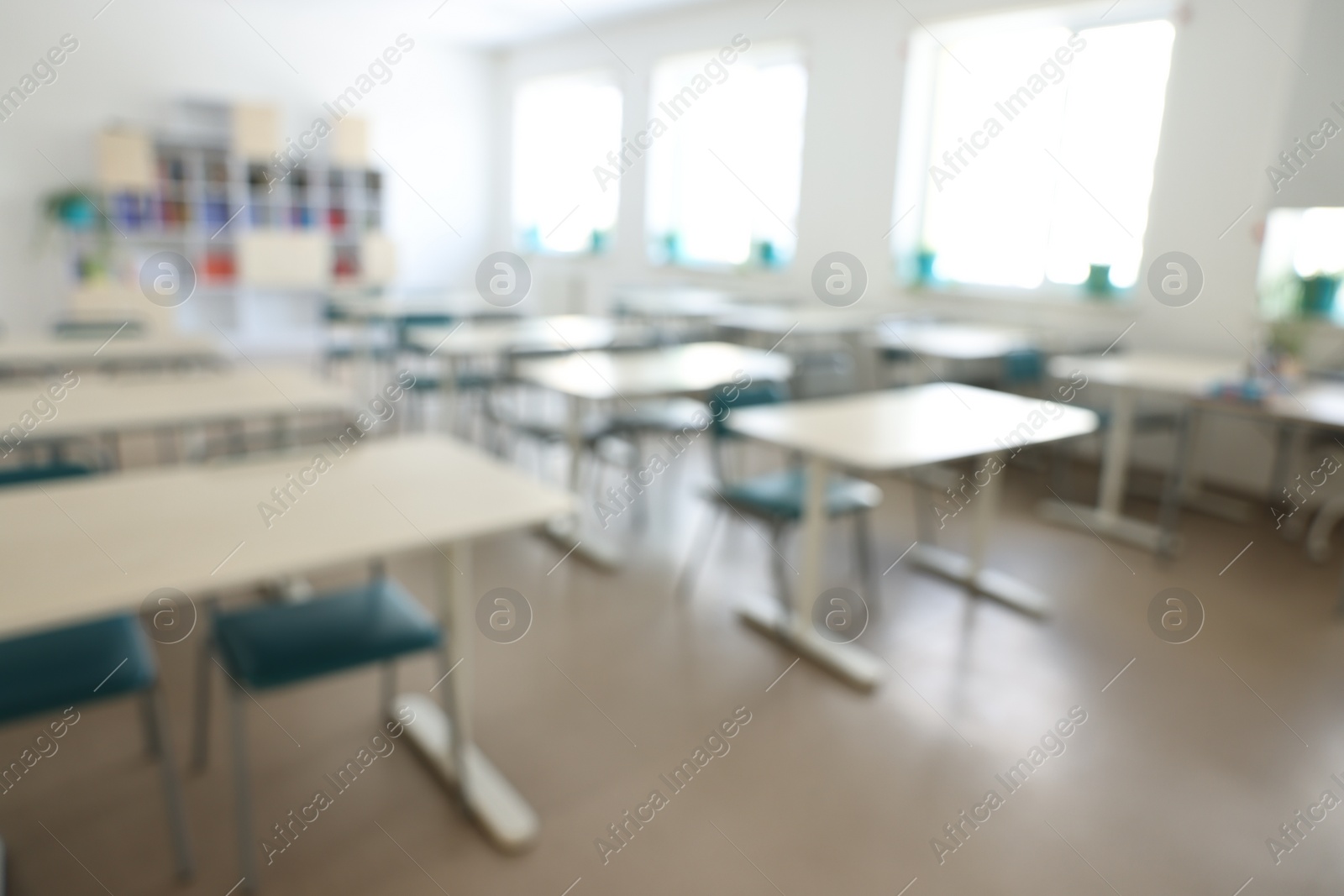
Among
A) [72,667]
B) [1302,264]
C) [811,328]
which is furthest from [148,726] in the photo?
[1302,264]

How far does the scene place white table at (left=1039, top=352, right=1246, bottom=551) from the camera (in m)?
3.90

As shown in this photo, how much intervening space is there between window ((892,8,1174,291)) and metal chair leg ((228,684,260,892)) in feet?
16.7

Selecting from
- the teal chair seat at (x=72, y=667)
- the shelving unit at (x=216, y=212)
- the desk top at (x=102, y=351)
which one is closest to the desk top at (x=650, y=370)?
the desk top at (x=102, y=351)

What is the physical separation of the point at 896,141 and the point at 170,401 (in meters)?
4.92

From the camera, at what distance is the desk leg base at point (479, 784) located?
1982mm

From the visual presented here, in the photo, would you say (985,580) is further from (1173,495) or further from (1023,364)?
(1023,364)

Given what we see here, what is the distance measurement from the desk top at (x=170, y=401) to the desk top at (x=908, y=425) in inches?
58.6

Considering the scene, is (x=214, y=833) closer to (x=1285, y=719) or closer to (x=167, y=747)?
(x=167, y=747)

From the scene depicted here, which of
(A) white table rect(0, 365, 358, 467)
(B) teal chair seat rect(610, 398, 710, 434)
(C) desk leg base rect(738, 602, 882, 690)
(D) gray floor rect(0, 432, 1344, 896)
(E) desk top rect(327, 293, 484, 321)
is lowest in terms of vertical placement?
(D) gray floor rect(0, 432, 1344, 896)

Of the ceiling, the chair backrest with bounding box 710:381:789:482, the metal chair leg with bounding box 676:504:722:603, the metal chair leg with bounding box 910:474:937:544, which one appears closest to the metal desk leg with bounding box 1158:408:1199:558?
the metal chair leg with bounding box 910:474:937:544

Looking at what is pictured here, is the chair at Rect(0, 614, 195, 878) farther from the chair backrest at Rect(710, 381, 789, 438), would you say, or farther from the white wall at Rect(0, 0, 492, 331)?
the white wall at Rect(0, 0, 492, 331)

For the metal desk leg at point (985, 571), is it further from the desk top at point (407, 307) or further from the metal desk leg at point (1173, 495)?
the desk top at point (407, 307)

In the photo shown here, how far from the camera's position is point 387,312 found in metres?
5.60

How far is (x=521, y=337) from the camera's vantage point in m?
4.82
